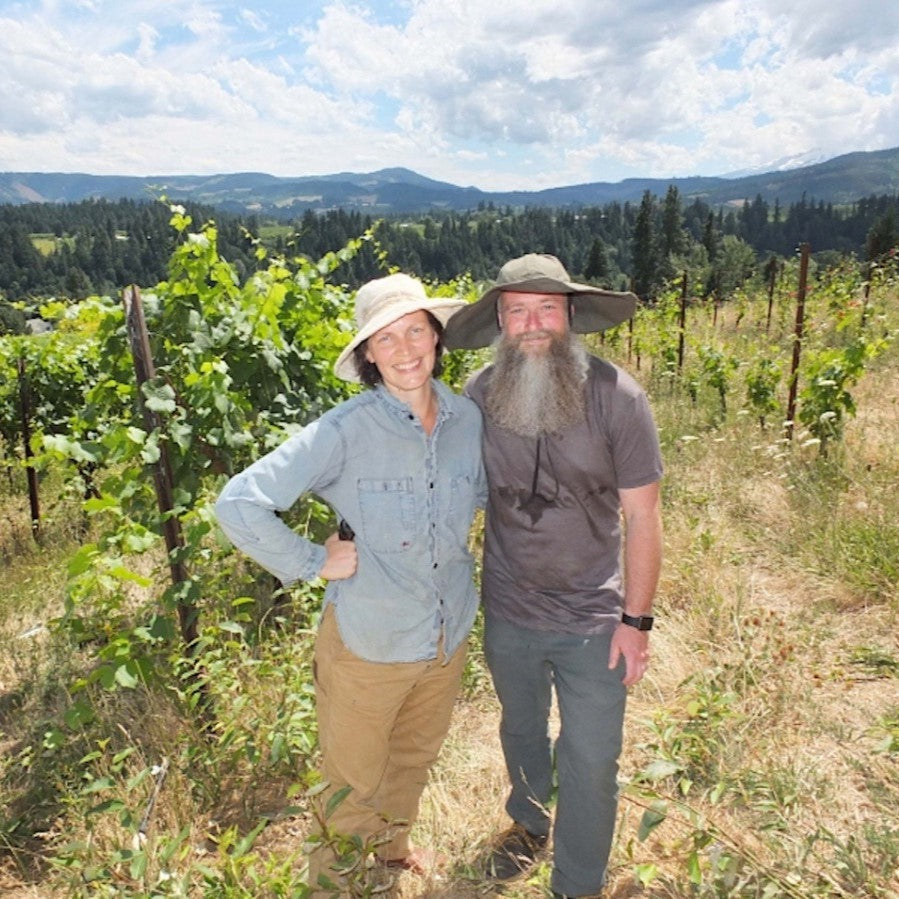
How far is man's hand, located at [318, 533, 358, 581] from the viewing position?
2018mm

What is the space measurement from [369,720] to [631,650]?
837 mm

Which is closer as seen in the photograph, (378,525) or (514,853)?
(378,525)

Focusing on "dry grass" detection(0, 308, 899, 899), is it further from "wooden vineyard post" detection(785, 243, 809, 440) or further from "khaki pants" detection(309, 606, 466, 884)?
"wooden vineyard post" detection(785, 243, 809, 440)

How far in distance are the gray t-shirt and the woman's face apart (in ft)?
1.07

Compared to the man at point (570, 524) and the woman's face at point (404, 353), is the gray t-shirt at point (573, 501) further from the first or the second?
the woman's face at point (404, 353)

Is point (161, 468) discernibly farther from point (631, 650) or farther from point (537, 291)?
point (631, 650)

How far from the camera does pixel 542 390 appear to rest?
2.09 metres

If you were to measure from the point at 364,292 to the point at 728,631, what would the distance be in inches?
105

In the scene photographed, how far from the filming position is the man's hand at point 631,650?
6.97 ft

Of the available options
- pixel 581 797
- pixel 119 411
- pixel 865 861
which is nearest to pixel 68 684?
pixel 119 411

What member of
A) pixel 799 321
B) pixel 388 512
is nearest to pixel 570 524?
pixel 388 512

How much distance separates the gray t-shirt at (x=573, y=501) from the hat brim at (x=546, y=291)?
237mm

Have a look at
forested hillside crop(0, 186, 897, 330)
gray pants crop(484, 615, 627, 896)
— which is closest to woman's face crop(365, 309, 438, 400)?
gray pants crop(484, 615, 627, 896)

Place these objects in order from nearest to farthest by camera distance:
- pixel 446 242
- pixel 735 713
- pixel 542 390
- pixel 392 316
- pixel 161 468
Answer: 1. pixel 392 316
2. pixel 542 390
3. pixel 735 713
4. pixel 161 468
5. pixel 446 242
